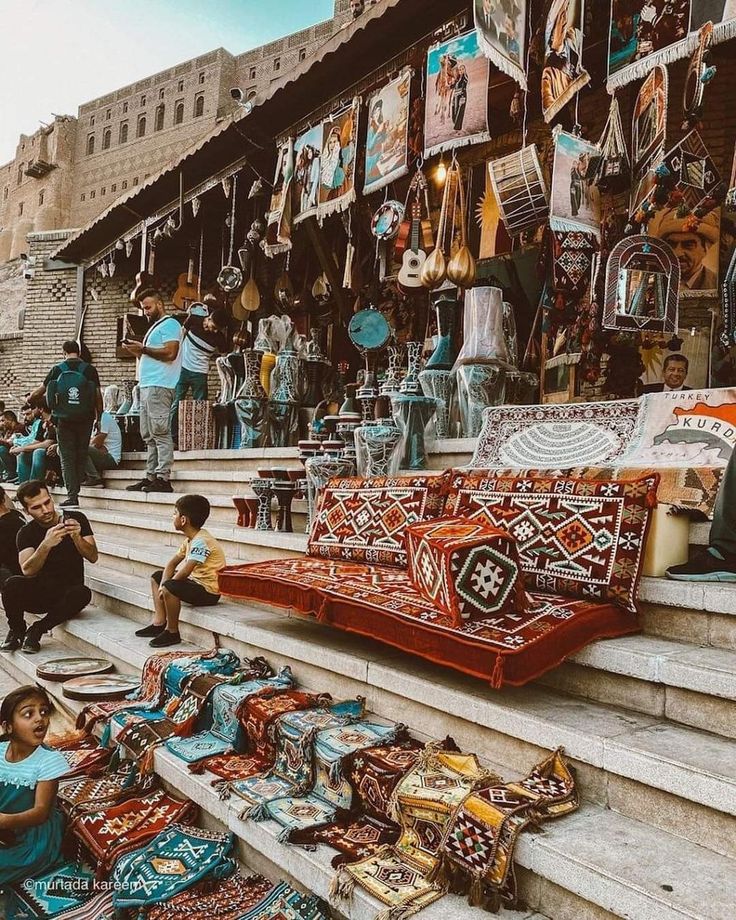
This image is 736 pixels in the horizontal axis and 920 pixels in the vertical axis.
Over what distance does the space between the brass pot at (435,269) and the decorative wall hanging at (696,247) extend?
5.87 ft

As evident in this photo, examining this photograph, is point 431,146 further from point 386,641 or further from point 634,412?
point 386,641

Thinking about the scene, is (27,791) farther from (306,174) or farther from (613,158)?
(306,174)

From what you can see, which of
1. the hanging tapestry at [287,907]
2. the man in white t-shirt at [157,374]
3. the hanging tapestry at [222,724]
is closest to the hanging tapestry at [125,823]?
the hanging tapestry at [222,724]

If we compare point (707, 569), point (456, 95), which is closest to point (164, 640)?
point (707, 569)

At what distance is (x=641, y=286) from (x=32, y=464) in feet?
25.6

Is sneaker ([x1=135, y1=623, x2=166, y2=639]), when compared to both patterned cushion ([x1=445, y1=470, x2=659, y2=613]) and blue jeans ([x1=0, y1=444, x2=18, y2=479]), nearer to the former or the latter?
patterned cushion ([x1=445, y1=470, x2=659, y2=613])

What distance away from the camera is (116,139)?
124 feet

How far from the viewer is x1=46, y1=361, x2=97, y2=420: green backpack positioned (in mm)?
7234

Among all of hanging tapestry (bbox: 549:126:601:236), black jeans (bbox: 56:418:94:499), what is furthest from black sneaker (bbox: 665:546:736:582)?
black jeans (bbox: 56:418:94:499)

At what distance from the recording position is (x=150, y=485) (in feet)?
24.4

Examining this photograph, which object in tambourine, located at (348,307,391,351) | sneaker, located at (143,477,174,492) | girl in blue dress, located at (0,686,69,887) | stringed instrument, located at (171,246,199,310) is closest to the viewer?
girl in blue dress, located at (0,686,69,887)

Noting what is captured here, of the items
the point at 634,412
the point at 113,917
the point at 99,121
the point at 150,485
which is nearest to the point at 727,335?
the point at 634,412

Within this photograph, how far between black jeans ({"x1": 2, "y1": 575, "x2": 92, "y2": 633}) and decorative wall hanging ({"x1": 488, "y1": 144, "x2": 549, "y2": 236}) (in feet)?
13.8

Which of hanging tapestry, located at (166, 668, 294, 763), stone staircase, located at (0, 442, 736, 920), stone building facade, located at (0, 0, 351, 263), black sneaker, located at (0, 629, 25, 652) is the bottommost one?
black sneaker, located at (0, 629, 25, 652)
